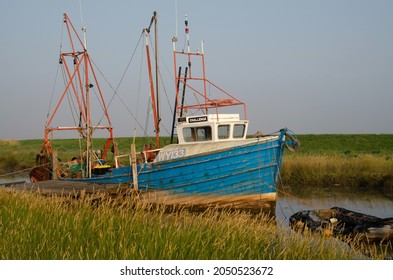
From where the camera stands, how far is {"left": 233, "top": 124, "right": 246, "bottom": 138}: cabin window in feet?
60.8

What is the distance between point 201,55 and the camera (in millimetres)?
20125

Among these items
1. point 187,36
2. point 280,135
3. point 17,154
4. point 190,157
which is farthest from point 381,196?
point 17,154

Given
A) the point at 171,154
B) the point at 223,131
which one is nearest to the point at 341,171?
the point at 223,131

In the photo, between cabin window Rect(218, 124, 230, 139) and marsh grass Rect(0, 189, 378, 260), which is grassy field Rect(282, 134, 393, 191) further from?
marsh grass Rect(0, 189, 378, 260)

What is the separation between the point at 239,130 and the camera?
734 inches

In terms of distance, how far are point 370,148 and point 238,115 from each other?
122 ft

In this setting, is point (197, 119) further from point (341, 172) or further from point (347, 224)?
point (341, 172)

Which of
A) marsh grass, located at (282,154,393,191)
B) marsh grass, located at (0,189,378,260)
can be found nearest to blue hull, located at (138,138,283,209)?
marsh grass, located at (0,189,378,260)

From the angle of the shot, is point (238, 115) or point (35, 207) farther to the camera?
point (238, 115)

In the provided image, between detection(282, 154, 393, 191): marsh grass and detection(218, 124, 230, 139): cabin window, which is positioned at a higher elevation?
detection(218, 124, 230, 139): cabin window

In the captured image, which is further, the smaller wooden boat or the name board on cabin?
the name board on cabin

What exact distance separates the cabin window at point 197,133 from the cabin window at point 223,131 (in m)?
0.39

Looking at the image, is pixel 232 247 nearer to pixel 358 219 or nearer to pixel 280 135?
pixel 358 219

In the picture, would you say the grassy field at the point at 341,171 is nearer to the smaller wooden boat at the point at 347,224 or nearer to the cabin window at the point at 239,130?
the smaller wooden boat at the point at 347,224
